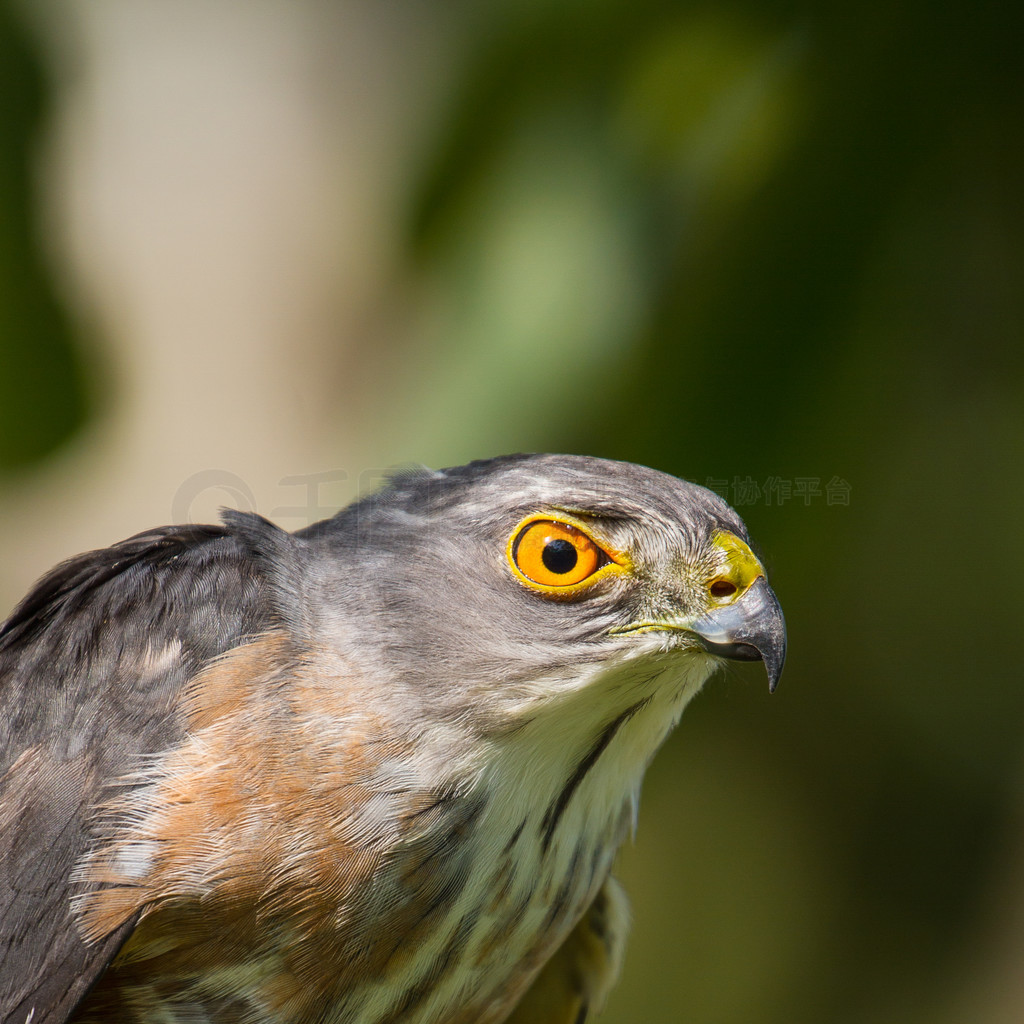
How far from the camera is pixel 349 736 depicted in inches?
101

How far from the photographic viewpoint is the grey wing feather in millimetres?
2461

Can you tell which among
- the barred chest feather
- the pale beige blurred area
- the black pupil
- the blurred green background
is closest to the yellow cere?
the barred chest feather

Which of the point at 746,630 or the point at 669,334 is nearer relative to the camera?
the point at 746,630

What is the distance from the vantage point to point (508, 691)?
8.63 feet

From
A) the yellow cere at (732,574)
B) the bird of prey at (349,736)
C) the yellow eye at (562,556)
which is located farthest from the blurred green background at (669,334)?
the yellow eye at (562,556)

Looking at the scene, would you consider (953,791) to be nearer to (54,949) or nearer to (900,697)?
(900,697)

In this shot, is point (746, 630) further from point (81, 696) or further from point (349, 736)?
point (81, 696)

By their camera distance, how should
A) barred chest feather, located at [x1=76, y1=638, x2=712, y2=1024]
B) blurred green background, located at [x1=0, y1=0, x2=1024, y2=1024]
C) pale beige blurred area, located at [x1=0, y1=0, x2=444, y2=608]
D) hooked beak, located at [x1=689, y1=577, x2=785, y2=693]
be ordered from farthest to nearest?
pale beige blurred area, located at [x1=0, y1=0, x2=444, y2=608], blurred green background, located at [x1=0, y1=0, x2=1024, y2=1024], hooked beak, located at [x1=689, y1=577, x2=785, y2=693], barred chest feather, located at [x1=76, y1=638, x2=712, y2=1024]

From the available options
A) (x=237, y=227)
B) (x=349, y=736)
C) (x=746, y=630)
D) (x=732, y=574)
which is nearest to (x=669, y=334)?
(x=732, y=574)

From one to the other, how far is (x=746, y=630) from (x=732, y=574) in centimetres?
15

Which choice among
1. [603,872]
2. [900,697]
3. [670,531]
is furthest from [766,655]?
[900,697]

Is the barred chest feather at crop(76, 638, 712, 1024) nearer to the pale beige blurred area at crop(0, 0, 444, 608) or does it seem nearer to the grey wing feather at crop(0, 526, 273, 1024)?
the grey wing feather at crop(0, 526, 273, 1024)

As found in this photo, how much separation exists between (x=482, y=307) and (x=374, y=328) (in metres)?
3.23

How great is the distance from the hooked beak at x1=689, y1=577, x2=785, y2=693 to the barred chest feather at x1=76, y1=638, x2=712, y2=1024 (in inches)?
5.3
